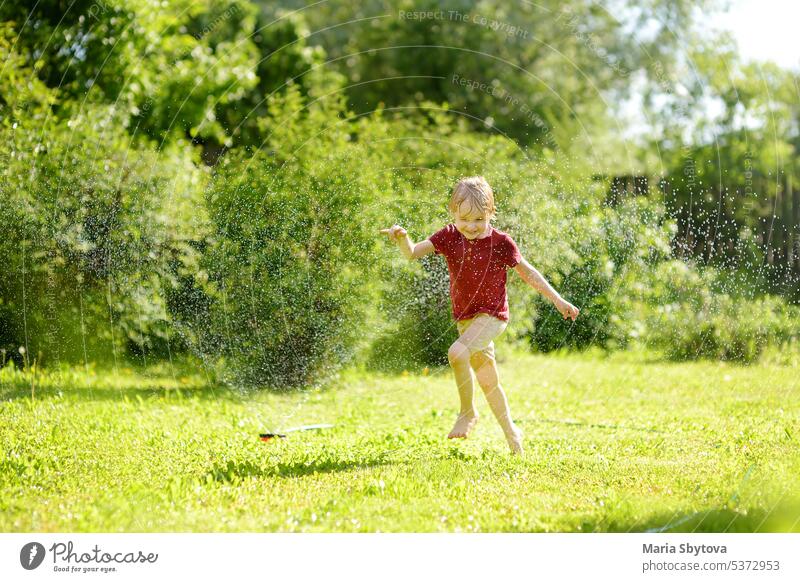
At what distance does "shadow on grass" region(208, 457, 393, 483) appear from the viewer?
505 cm

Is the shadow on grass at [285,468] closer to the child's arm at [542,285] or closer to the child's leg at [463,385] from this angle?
the child's leg at [463,385]

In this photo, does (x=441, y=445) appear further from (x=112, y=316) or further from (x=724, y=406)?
(x=112, y=316)

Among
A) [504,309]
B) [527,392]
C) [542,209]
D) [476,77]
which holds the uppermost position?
[476,77]

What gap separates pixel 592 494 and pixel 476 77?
14467 millimetres

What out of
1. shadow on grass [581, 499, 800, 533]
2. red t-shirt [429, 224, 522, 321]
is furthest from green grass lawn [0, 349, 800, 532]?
red t-shirt [429, 224, 522, 321]

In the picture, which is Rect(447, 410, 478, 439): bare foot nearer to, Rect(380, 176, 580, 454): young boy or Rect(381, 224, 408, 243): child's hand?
Rect(380, 176, 580, 454): young boy

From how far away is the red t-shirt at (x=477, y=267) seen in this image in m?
5.39

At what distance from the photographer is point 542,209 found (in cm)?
816

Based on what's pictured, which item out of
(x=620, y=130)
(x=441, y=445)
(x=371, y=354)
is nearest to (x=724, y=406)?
(x=441, y=445)

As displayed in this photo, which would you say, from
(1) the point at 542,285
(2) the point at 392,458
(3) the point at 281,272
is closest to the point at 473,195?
(1) the point at 542,285

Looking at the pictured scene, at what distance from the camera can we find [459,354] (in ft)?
17.3
